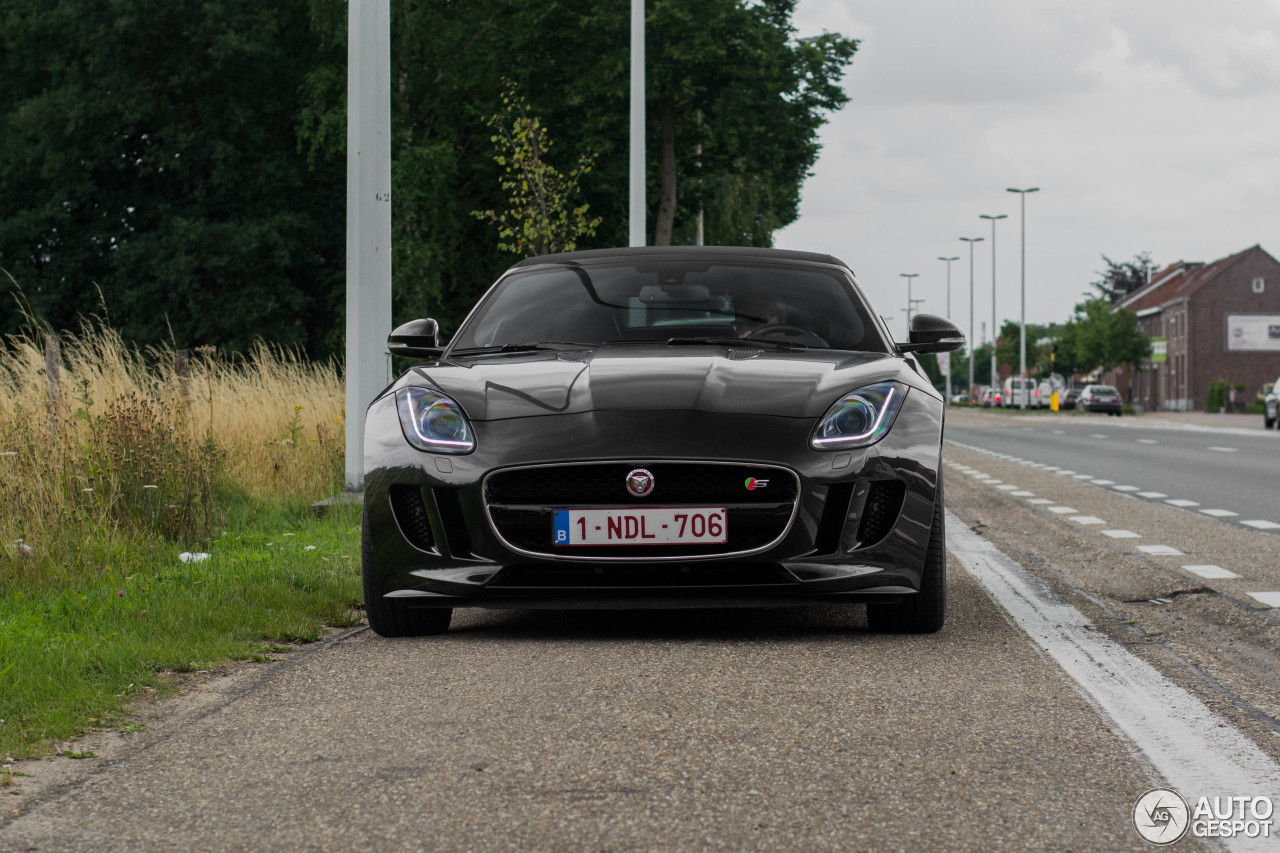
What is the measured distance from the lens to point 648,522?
189 inches

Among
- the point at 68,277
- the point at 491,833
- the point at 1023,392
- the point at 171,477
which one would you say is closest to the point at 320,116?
the point at 68,277

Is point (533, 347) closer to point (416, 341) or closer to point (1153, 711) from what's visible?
point (416, 341)

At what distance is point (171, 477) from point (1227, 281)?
318 feet

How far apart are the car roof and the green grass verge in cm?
171

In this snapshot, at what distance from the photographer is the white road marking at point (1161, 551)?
8.47 metres

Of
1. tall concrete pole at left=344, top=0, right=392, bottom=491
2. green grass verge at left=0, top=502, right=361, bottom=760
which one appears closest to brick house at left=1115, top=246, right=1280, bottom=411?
tall concrete pole at left=344, top=0, right=392, bottom=491

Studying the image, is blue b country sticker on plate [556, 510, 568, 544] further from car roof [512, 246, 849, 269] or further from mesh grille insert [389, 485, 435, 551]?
car roof [512, 246, 849, 269]

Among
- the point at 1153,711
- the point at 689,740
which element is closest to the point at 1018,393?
the point at 1153,711

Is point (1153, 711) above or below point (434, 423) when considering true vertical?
below

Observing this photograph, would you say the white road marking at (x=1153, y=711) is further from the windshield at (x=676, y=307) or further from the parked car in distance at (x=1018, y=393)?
the parked car in distance at (x=1018, y=393)

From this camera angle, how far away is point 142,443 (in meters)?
8.52

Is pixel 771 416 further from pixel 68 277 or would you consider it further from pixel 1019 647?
pixel 68 277

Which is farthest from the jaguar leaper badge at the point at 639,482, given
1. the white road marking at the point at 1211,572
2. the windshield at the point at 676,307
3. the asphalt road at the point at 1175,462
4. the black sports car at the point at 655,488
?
the asphalt road at the point at 1175,462

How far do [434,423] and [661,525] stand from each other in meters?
0.89
